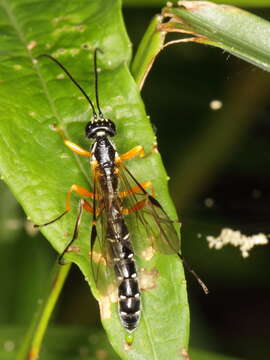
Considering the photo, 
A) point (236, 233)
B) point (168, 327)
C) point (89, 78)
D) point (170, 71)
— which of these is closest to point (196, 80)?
point (170, 71)

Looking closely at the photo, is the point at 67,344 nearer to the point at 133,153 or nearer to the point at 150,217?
the point at 150,217

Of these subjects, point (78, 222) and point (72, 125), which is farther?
point (72, 125)

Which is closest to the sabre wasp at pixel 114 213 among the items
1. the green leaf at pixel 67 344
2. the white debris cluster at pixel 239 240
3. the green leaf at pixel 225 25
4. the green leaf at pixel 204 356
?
the green leaf at pixel 225 25

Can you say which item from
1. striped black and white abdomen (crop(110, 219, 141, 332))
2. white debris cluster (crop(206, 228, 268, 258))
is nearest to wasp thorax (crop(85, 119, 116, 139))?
striped black and white abdomen (crop(110, 219, 141, 332))

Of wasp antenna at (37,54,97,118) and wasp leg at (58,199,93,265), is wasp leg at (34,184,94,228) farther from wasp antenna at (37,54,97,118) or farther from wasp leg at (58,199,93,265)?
wasp antenna at (37,54,97,118)

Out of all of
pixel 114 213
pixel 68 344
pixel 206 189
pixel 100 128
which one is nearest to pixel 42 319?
pixel 114 213

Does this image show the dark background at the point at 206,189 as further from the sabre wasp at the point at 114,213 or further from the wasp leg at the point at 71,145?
the wasp leg at the point at 71,145

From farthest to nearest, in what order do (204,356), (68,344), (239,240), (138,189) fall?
(68,344)
(204,356)
(239,240)
(138,189)
